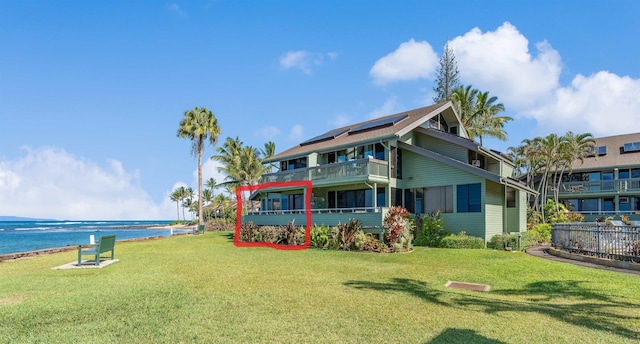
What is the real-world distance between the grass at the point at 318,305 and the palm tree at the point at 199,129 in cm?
3036

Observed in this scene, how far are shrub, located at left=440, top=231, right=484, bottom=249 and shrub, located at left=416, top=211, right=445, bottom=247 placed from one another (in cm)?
62

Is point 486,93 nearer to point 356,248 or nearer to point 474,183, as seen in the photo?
point 474,183

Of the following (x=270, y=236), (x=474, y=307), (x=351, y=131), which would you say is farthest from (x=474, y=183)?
(x=474, y=307)

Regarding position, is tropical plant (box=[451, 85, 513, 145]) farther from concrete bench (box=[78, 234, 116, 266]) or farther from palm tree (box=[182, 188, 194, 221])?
palm tree (box=[182, 188, 194, 221])

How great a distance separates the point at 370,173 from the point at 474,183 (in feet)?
19.6

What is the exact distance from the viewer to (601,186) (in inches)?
1337

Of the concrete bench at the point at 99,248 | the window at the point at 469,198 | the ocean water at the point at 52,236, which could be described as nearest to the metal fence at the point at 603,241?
the window at the point at 469,198

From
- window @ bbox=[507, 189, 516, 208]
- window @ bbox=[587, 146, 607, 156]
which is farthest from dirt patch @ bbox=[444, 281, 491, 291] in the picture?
window @ bbox=[587, 146, 607, 156]

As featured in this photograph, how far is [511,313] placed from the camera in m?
6.71

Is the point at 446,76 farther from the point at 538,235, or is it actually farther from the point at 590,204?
the point at 538,235

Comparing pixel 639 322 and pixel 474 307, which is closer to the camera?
pixel 639 322

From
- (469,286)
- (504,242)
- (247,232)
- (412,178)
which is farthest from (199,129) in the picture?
(469,286)

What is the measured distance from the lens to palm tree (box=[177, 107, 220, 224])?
41.7 metres

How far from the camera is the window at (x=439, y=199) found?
21484mm
